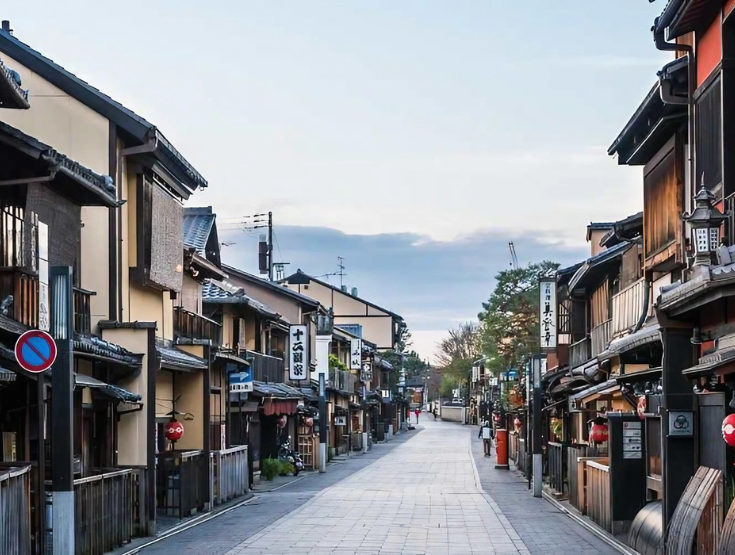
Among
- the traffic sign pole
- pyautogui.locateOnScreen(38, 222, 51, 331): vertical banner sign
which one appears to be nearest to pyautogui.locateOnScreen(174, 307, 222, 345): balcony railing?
pyautogui.locateOnScreen(38, 222, 51, 331): vertical banner sign

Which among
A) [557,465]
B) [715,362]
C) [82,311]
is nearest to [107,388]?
[82,311]

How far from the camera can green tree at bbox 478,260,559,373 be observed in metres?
67.1

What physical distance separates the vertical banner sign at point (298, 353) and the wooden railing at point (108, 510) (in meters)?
28.0

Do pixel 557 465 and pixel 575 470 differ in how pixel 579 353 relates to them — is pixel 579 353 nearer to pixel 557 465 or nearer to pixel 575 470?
pixel 557 465

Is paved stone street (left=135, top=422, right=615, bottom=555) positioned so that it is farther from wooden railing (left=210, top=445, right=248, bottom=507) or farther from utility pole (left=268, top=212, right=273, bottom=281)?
utility pole (left=268, top=212, right=273, bottom=281)

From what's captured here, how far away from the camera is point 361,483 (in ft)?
136

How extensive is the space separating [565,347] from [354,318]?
60.6 meters

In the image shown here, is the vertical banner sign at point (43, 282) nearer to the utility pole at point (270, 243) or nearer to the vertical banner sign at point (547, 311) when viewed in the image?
the vertical banner sign at point (547, 311)

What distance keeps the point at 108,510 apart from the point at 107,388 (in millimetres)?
2161

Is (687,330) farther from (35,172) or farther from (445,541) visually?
(35,172)

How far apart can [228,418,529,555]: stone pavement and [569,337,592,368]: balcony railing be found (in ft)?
16.9

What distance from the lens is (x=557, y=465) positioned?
33938 millimetres

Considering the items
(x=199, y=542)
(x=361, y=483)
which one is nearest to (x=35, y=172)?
(x=199, y=542)

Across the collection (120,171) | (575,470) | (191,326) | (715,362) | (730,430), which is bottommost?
(575,470)
